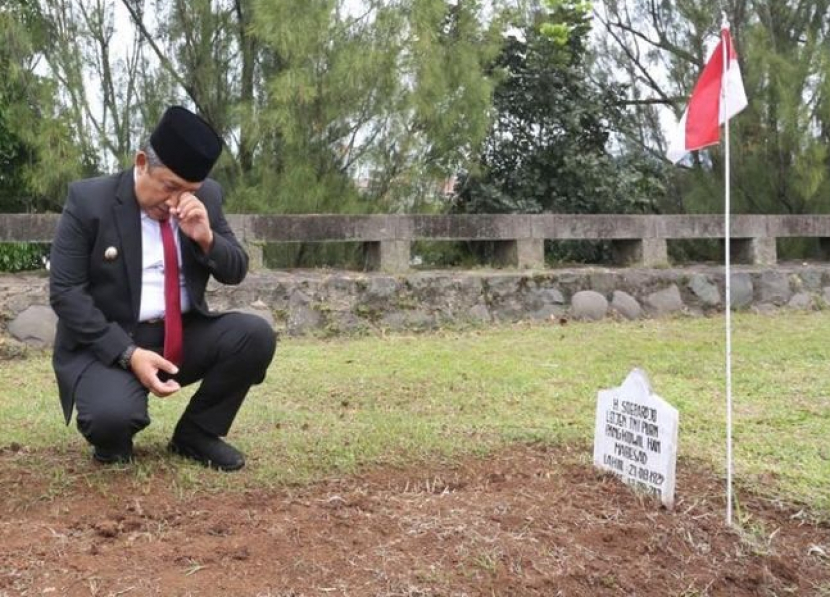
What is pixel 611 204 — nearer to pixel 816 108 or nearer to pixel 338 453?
pixel 816 108

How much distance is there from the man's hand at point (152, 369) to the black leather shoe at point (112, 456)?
36 centimetres

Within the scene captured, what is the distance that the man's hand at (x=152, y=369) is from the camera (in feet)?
9.24

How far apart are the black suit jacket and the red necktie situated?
0.21 ft

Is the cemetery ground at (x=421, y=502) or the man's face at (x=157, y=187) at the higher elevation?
the man's face at (x=157, y=187)

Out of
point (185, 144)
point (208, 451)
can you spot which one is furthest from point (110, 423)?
point (185, 144)

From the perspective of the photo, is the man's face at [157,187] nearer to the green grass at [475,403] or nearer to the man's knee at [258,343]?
the man's knee at [258,343]

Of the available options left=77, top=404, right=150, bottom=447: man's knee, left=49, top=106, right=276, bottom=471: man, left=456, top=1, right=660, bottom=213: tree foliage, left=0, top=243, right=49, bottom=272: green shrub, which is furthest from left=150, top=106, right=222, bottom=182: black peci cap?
left=456, top=1, right=660, bottom=213: tree foliage

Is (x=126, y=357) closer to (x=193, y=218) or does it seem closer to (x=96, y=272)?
(x=96, y=272)

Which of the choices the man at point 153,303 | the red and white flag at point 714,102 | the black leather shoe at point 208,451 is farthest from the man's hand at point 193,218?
the red and white flag at point 714,102

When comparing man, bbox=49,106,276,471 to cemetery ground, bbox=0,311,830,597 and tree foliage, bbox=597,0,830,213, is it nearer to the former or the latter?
cemetery ground, bbox=0,311,830,597

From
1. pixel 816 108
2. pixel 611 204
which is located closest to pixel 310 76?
pixel 611 204

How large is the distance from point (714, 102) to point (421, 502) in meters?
1.61

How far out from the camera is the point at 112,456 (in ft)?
10.2

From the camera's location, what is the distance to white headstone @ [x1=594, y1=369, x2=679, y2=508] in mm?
2668
